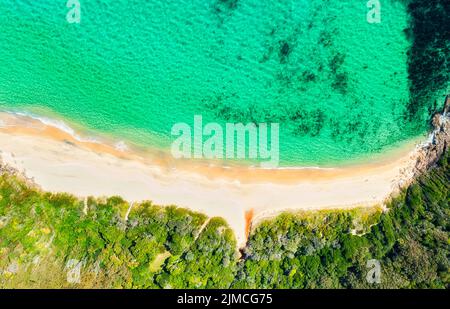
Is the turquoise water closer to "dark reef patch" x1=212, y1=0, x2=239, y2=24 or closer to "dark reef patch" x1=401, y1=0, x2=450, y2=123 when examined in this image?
"dark reef patch" x1=212, y1=0, x2=239, y2=24

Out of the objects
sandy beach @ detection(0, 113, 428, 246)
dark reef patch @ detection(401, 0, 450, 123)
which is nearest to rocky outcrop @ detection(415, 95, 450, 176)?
sandy beach @ detection(0, 113, 428, 246)

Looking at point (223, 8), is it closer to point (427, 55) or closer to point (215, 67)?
point (215, 67)

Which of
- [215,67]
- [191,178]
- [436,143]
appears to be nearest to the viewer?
[191,178]

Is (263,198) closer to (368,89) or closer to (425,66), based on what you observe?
(368,89)

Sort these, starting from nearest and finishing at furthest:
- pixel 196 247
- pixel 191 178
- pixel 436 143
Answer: pixel 196 247
pixel 191 178
pixel 436 143

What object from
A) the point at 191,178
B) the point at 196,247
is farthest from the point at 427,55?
the point at 196,247

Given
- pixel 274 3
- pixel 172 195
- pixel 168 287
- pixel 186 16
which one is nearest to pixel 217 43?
pixel 186 16
